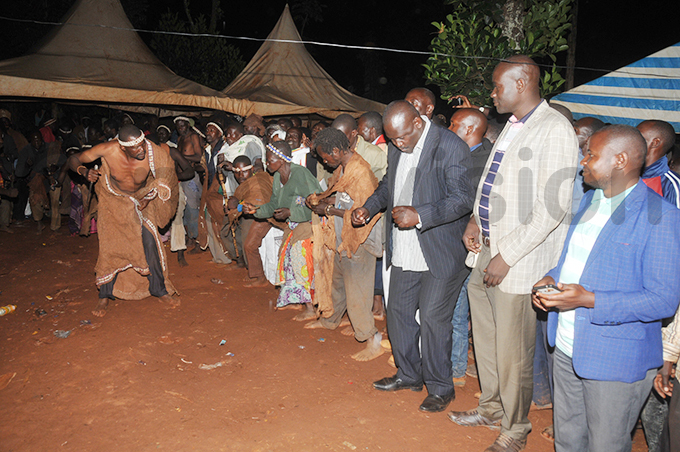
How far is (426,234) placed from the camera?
127 inches

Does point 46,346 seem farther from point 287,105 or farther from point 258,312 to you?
point 287,105

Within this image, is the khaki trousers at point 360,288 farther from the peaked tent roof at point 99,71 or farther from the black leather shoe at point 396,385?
the peaked tent roof at point 99,71

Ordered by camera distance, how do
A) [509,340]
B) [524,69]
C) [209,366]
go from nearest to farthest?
1. [524,69]
2. [509,340]
3. [209,366]

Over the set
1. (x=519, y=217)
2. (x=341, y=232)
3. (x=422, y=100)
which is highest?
(x=422, y=100)

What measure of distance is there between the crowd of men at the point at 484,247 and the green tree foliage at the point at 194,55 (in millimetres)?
9797

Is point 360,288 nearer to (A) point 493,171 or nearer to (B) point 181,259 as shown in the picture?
(A) point 493,171

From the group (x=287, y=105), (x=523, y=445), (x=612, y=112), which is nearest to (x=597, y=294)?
(x=523, y=445)

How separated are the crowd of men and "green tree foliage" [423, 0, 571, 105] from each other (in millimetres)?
613

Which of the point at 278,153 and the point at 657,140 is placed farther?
the point at 278,153

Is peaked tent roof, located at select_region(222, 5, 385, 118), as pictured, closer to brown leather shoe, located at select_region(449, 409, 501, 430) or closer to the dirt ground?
the dirt ground

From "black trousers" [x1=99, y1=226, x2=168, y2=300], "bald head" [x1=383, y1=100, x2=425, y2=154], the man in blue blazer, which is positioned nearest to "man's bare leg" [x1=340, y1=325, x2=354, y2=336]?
"black trousers" [x1=99, y1=226, x2=168, y2=300]

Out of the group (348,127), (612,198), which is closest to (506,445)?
(612,198)

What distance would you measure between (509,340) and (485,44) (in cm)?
358

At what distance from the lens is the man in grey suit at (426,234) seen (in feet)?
10.2
